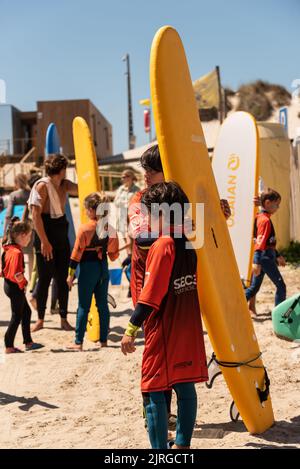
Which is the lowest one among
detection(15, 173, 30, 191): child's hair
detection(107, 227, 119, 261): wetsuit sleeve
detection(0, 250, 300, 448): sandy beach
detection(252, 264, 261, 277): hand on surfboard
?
detection(0, 250, 300, 448): sandy beach

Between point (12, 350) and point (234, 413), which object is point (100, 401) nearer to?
point (234, 413)

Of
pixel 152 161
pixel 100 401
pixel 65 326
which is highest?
pixel 152 161

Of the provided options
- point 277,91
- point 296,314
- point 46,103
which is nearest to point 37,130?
point 46,103

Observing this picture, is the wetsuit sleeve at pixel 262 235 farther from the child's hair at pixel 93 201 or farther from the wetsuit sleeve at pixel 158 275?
the wetsuit sleeve at pixel 158 275

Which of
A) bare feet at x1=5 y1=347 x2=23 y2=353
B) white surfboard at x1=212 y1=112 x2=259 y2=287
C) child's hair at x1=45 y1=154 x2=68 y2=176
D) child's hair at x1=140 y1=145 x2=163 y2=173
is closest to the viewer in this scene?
child's hair at x1=140 y1=145 x2=163 y2=173

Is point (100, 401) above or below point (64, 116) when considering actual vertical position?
below

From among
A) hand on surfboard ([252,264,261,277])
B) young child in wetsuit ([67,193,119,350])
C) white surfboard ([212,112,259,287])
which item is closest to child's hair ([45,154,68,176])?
young child in wetsuit ([67,193,119,350])

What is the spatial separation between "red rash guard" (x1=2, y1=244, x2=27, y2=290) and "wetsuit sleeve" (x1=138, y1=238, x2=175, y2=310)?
2.60m

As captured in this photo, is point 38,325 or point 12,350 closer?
point 12,350

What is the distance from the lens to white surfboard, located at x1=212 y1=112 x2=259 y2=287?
619 centimetres

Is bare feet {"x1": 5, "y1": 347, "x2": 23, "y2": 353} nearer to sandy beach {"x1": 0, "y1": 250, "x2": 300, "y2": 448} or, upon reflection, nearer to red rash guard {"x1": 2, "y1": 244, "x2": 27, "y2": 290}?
sandy beach {"x1": 0, "y1": 250, "x2": 300, "y2": 448}

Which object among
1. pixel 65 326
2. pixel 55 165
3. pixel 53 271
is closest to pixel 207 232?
pixel 55 165

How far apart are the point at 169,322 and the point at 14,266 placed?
2620 mm

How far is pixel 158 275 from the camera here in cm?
268
